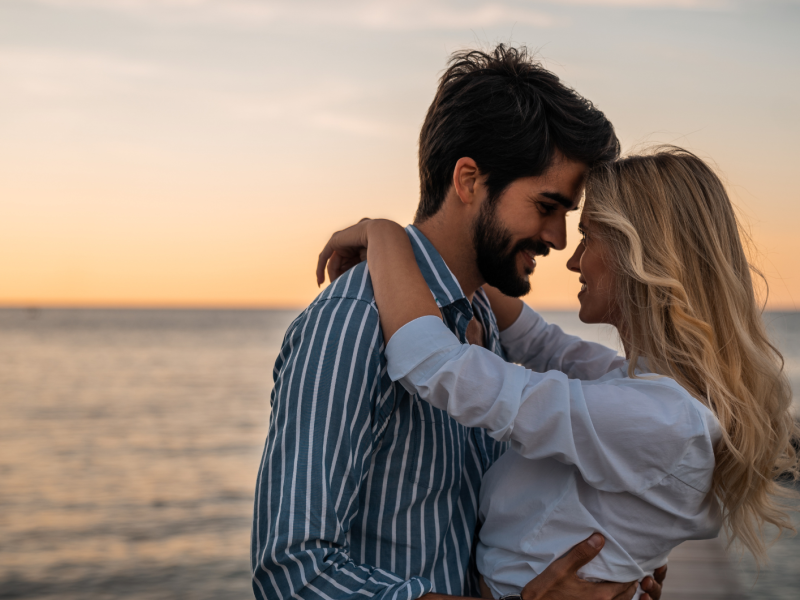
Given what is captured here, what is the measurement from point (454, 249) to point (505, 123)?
1.28 feet

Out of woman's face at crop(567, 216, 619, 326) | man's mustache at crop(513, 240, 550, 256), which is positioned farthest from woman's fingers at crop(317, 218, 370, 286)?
woman's face at crop(567, 216, 619, 326)

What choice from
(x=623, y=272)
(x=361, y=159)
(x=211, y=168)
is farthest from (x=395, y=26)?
(x=211, y=168)

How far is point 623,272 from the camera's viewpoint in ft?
5.98

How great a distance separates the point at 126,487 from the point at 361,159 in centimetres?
595

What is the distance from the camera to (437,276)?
1934 millimetres

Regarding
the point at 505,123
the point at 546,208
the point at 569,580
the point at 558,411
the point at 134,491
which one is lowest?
the point at 134,491

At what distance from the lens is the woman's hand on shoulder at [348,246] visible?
1.95m

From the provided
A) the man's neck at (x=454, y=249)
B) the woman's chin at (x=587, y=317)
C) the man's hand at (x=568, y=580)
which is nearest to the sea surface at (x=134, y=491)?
the woman's chin at (x=587, y=317)

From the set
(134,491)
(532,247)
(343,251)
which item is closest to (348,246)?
(343,251)

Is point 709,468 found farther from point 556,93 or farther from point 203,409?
point 203,409

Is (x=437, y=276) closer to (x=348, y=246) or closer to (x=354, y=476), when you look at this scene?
(x=348, y=246)

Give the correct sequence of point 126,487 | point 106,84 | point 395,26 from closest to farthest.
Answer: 1. point 395,26
2. point 126,487
3. point 106,84

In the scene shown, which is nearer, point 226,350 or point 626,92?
point 626,92

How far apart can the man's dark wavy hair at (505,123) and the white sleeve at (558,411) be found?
65 cm
